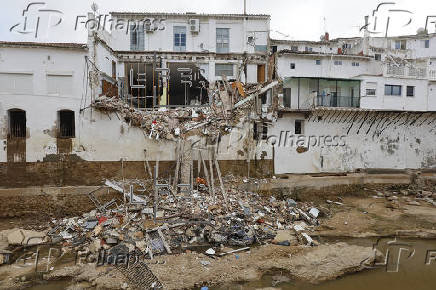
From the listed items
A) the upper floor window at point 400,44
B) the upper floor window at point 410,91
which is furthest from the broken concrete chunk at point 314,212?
the upper floor window at point 400,44

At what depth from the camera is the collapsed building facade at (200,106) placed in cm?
1491

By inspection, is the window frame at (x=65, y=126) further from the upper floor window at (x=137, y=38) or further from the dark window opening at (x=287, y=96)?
the dark window opening at (x=287, y=96)

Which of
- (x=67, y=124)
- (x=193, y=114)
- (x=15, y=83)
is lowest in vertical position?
(x=67, y=124)

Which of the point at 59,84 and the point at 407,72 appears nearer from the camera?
the point at 59,84

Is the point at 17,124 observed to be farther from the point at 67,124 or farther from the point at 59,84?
the point at 59,84

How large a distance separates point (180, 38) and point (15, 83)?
40.0 ft

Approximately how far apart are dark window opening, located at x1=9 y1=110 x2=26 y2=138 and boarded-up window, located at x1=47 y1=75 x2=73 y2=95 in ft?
6.83

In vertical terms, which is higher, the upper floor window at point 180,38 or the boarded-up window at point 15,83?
the upper floor window at point 180,38

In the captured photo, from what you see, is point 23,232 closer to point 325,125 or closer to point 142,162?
point 142,162

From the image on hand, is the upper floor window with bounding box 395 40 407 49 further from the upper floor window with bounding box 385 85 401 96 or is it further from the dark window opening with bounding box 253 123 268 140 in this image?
the dark window opening with bounding box 253 123 268 140

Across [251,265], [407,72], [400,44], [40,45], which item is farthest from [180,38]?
[400,44]

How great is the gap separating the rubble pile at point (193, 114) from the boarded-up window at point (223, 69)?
6.16 ft

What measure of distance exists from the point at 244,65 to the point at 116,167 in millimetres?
12196

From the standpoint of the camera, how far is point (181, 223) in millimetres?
11945
